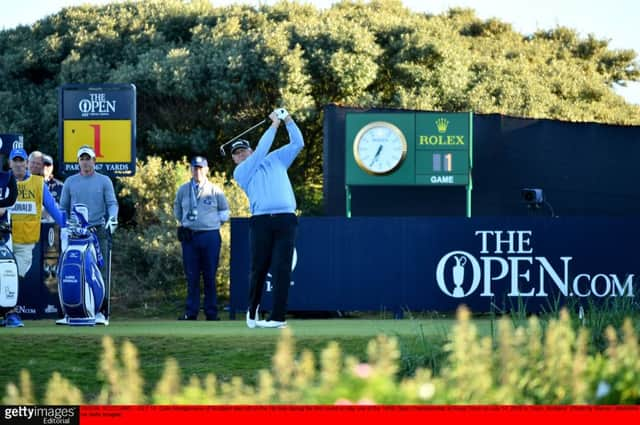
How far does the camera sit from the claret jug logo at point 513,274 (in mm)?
13672

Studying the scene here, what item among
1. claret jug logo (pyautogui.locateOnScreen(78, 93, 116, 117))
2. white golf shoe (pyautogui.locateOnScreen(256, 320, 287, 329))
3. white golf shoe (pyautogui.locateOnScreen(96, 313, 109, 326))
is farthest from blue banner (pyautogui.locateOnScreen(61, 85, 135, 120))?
white golf shoe (pyautogui.locateOnScreen(256, 320, 287, 329))

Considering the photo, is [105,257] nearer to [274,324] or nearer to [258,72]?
[274,324]

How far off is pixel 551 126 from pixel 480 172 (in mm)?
1305

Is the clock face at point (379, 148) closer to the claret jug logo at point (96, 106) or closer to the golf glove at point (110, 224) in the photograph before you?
the claret jug logo at point (96, 106)

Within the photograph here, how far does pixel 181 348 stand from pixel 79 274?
2.28 meters

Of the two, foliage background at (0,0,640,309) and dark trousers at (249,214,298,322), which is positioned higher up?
foliage background at (0,0,640,309)

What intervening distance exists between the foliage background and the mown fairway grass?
12.3m

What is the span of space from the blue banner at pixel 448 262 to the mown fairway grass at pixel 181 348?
3.02m

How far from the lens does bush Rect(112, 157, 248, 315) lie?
17.8 meters

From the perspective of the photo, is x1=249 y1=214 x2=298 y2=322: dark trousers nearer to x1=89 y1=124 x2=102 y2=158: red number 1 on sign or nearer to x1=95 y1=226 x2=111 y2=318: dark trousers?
x1=95 y1=226 x2=111 y2=318: dark trousers

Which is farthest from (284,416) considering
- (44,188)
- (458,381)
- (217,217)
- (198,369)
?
(217,217)

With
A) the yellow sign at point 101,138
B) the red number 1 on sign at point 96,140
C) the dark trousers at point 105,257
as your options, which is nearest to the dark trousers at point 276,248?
the dark trousers at point 105,257

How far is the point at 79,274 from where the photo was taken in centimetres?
1127

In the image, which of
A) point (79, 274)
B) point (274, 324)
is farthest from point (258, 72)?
point (274, 324)
